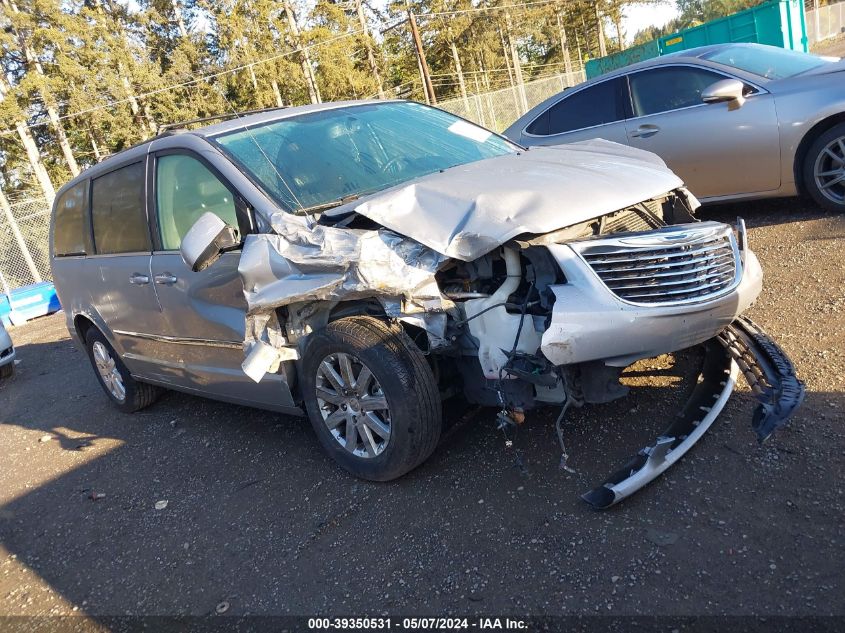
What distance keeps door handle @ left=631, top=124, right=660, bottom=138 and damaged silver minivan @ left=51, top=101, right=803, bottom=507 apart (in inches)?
97.6

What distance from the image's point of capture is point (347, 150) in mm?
3949

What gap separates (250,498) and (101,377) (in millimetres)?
2836

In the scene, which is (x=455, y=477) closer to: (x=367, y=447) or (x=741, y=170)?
(x=367, y=447)

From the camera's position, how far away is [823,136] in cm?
555

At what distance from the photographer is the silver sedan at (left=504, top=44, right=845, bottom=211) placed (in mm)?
5586

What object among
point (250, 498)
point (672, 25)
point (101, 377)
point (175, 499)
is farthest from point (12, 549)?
point (672, 25)

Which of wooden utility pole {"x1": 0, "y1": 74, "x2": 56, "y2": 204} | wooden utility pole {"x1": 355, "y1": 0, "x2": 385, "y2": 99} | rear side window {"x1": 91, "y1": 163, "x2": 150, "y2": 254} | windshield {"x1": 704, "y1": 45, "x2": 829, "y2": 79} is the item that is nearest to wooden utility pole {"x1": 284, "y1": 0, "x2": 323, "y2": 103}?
wooden utility pole {"x1": 355, "y1": 0, "x2": 385, "y2": 99}

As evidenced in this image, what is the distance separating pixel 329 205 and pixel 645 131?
13.5 feet

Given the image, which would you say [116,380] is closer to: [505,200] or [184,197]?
[184,197]

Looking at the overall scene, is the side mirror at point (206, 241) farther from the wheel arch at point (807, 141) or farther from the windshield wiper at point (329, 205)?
the wheel arch at point (807, 141)

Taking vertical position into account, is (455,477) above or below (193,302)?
below

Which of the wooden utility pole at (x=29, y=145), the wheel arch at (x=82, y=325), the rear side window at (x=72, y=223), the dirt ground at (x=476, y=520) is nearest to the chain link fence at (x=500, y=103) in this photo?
the wooden utility pole at (x=29, y=145)

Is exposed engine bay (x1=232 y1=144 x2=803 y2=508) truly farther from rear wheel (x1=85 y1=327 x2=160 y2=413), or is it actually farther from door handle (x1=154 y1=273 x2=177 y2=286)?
rear wheel (x1=85 y1=327 x2=160 y2=413)

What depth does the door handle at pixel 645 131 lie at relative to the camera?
6395mm
